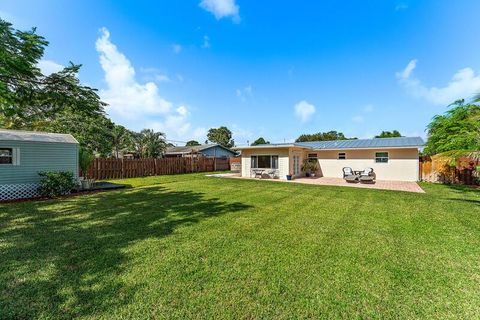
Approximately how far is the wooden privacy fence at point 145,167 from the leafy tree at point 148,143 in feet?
26.4

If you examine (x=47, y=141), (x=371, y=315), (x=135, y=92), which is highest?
(x=135, y=92)

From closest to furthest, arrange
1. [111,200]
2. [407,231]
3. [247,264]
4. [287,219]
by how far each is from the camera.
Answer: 1. [247,264]
2. [407,231]
3. [287,219]
4. [111,200]

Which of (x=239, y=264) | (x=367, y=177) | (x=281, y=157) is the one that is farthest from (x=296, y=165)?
(x=239, y=264)

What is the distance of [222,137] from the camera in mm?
58281

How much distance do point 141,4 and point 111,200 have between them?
8.65 meters

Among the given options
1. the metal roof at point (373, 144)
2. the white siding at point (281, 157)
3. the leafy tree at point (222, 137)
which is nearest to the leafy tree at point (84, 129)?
the white siding at point (281, 157)

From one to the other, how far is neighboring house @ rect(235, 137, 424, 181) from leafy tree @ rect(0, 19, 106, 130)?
1147cm

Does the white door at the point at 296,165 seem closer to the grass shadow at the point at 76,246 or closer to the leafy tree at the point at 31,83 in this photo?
the grass shadow at the point at 76,246

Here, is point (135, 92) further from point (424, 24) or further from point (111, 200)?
point (424, 24)

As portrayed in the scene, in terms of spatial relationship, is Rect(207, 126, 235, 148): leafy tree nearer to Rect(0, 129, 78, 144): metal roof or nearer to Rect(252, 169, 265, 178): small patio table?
Rect(252, 169, 265, 178): small patio table

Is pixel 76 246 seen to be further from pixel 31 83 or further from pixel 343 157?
pixel 343 157

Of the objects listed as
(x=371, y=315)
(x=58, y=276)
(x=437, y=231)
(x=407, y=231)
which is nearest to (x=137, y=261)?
(x=58, y=276)

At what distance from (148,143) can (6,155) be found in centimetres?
1850

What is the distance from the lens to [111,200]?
845 cm
